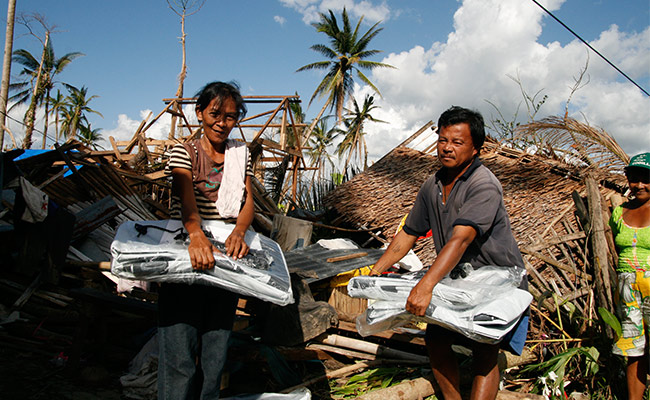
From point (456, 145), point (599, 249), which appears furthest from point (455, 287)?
point (599, 249)

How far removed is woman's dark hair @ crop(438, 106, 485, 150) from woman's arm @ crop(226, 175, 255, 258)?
116 centimetres

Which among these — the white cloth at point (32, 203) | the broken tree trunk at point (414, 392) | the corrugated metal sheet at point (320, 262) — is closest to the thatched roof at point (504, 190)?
the corrugated metal sheet at point (320, 262)

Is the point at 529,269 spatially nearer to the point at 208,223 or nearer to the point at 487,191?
the point at 487,191

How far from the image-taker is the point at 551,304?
4.34m

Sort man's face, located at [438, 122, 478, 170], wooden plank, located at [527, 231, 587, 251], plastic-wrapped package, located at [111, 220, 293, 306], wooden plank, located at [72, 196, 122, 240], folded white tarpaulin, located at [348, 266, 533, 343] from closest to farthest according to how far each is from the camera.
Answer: plastic-wrapped package, located at [111, 220, 293, 306]
folded white tarpaulin, located at [348, 266, 533, 343]
man's face, located at [438, 122, 478, 170]
wooden plank, located at [527, 231, 587, 251]
wooden plank, located at [72, 196, 122, 240]

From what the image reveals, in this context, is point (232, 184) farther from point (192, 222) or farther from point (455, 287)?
point (455, 287)

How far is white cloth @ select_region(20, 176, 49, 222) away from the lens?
387 cm

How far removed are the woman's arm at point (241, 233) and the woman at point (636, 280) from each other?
311 centimetres

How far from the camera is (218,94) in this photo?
208 centimetres

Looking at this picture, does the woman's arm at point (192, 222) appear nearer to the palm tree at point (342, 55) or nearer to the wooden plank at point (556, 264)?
the wooden plank at point (556, 264)

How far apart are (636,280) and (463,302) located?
89.8 inches

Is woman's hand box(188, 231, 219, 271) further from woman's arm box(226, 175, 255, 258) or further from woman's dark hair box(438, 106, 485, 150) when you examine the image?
woman's dark hair box(438, 106, 485, 150)

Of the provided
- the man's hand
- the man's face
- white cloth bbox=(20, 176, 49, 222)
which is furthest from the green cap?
white cloth bbox=(20, 176, 49, 222)

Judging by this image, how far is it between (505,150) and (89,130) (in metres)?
33.9
